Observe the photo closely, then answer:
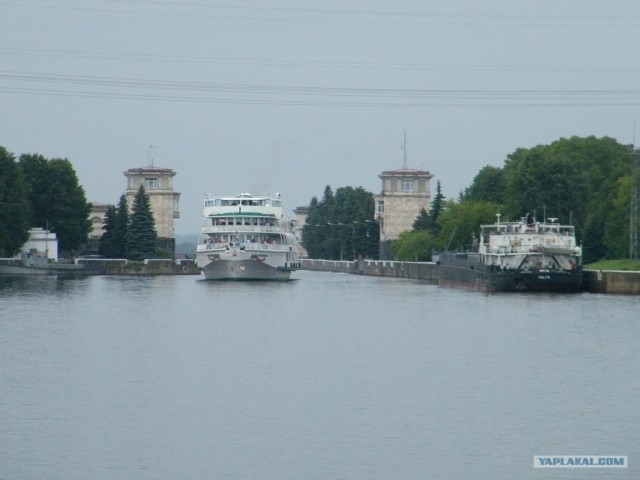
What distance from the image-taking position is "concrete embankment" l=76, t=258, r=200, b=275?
126 m

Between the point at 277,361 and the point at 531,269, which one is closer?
the point at 277,361

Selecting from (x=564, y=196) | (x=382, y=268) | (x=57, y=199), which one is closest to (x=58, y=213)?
(x=57, y=199)

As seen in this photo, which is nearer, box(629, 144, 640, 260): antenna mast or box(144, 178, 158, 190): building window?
box(629, 144, 640, 260): antenna mast

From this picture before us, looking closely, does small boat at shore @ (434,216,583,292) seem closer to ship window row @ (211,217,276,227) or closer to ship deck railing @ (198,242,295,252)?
ship deck railing @ (198,242,295,252)

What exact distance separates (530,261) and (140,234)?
207ft

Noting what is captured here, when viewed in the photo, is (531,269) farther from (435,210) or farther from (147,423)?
(435,210)

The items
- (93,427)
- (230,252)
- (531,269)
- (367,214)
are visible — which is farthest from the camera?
(367,214)

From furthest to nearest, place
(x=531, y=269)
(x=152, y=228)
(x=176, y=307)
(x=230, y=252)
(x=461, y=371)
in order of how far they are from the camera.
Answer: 1. (x=152, y=228)
2. (x=230, y=252)
3. (x=531, y=269)
4. (x=176, y=307)
5. (x=461, y=371)

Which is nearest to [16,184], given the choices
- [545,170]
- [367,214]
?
[545,170]

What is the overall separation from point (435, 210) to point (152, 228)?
2623 centimetres

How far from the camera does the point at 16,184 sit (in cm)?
11388

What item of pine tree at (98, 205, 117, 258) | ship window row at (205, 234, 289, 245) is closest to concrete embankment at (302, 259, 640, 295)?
ship window row at (205, 234, 289, 245)

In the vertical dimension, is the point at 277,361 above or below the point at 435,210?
below

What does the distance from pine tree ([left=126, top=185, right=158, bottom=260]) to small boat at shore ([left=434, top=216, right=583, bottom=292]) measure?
183ft
